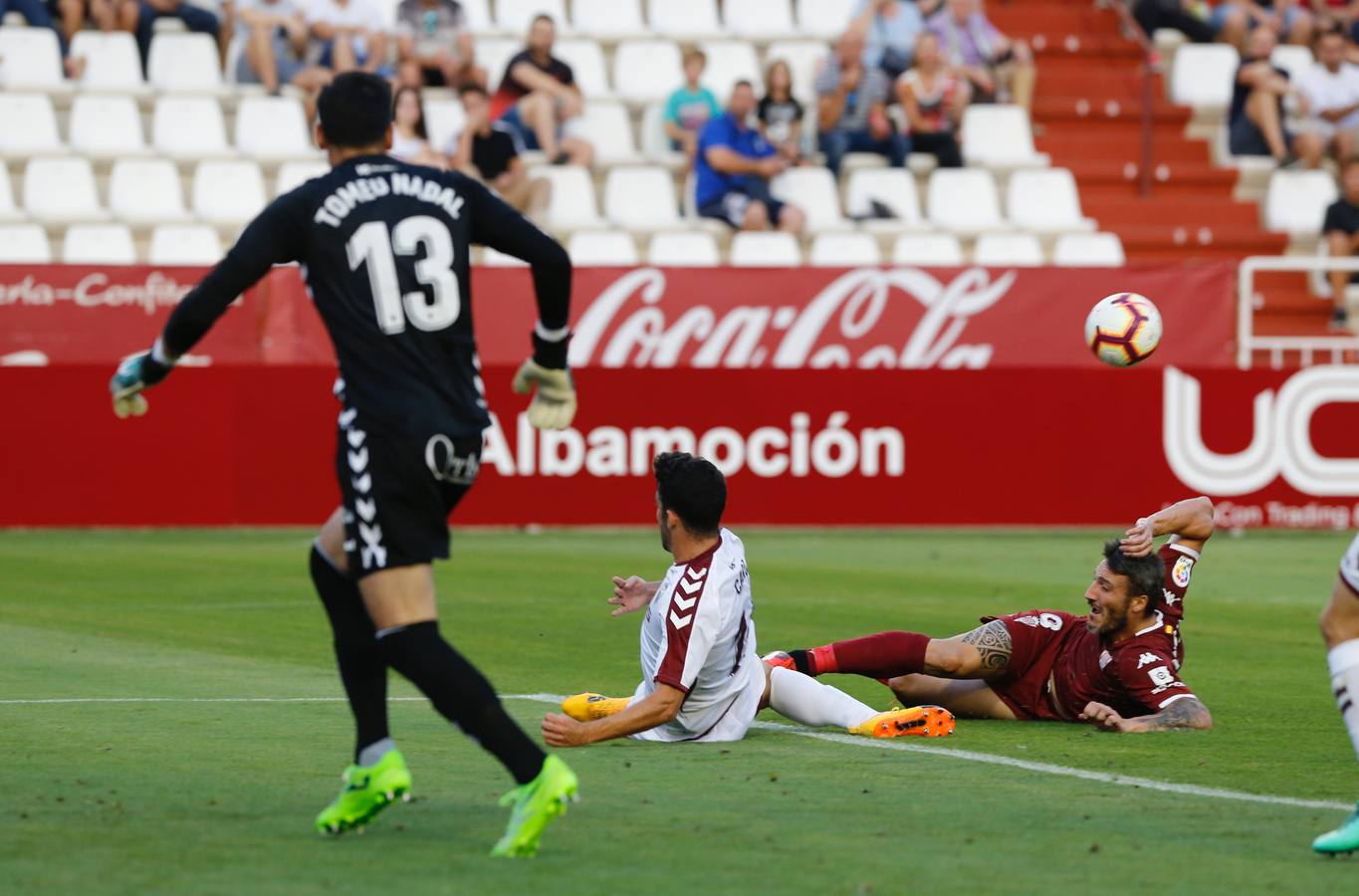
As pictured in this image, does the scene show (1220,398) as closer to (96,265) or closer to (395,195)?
(96,265)

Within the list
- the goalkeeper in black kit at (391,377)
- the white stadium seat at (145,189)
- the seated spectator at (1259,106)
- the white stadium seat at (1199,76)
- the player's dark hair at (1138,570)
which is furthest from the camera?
the white stadium seat at (1199,76)

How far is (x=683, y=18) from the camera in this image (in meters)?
25.2

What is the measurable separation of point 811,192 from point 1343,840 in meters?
17.2

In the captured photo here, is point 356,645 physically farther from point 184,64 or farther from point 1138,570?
point 184,64

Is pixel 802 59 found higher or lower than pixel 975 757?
higher

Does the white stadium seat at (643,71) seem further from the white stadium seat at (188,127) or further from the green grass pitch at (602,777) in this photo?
the green grass pitch at (602,777)

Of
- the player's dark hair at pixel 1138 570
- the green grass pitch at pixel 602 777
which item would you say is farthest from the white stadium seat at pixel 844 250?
the player's dark hair at pixel 1138 570

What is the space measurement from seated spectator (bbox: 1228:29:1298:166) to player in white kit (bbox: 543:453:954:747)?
17.9 meters

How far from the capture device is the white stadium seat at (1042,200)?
2386cm

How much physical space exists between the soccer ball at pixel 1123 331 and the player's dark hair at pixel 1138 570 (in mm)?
2314

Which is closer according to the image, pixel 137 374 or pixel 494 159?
pixel 137 374

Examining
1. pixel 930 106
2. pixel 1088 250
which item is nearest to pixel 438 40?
pixel 930 106

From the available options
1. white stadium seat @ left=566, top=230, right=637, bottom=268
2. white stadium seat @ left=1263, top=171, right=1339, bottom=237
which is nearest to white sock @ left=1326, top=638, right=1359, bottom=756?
white stadium seat @ left=566, top=230, right=637, bottom=268

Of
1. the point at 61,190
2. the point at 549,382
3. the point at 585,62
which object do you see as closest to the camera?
the point at 549,382
